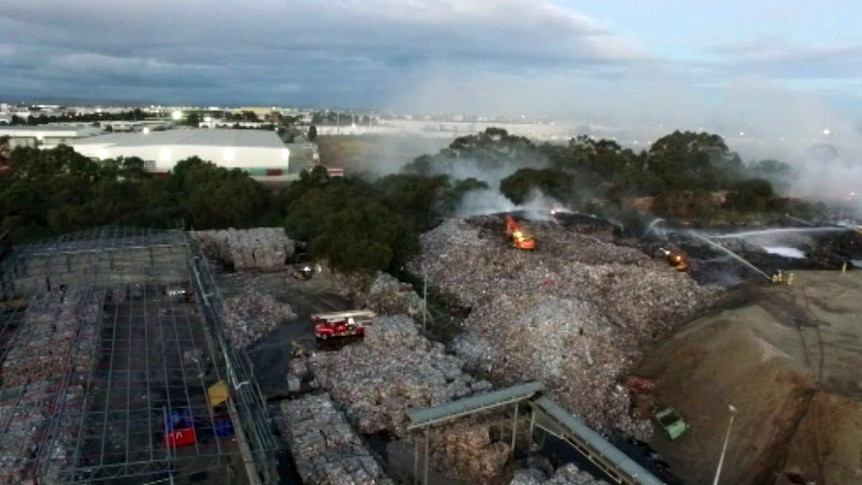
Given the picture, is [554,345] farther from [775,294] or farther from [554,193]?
[554,193]

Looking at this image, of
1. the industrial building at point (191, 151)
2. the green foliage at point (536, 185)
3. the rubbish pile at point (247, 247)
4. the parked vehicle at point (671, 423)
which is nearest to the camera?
the parked vehicle at point (671, 423)

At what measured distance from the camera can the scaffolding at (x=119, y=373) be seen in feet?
44.5

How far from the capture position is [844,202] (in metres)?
48.8

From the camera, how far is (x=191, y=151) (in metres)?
58.6

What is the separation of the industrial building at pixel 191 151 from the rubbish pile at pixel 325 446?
4674cm

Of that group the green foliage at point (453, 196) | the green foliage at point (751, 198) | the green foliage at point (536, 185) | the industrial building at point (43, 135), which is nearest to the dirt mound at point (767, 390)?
the green foliage at point (536, 185)

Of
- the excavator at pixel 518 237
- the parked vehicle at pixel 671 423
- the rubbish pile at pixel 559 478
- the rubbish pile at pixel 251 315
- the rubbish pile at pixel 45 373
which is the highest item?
the excavator at pixel 518 237

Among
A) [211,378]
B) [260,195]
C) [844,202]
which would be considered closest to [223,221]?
[260,195]

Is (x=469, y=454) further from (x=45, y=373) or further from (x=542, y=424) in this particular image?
(x=45, y=373)

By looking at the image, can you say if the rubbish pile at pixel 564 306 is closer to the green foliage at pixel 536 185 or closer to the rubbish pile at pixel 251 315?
the rubbish pile at pixel 251 315

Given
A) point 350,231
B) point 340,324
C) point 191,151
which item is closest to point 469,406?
point 340,324

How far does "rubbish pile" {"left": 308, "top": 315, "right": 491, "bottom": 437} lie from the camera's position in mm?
17672

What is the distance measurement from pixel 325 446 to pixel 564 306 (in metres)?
11.7

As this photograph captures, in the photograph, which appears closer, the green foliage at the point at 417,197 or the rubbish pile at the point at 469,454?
the rubbish pile at the point at 469,454
